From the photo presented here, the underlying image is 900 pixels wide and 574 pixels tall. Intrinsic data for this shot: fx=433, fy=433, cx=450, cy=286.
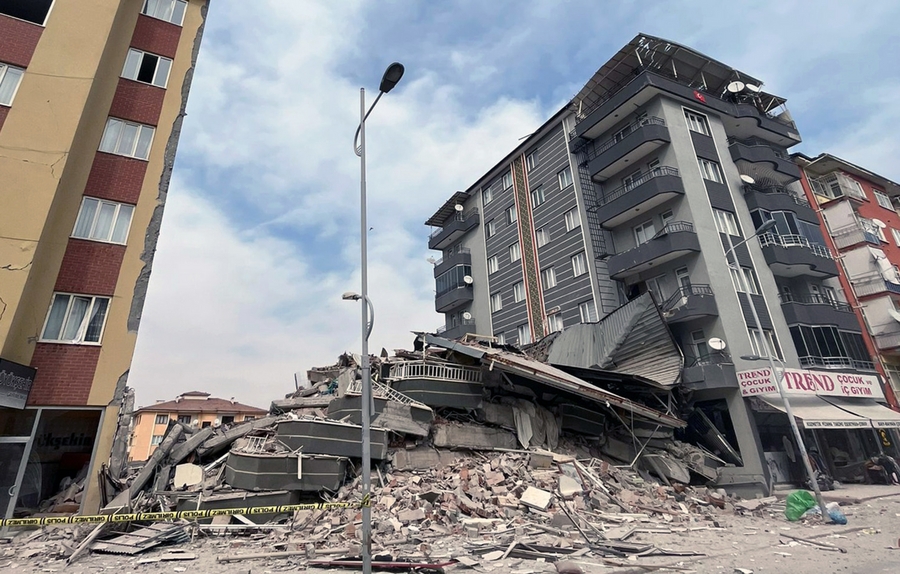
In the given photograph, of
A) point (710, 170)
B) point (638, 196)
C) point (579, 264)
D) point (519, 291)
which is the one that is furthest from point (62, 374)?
point (710, 170)

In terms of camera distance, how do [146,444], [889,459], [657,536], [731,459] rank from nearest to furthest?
[657,536] → [731,459] → [889,459] → [146,444]

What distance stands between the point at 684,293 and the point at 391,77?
64.5ft

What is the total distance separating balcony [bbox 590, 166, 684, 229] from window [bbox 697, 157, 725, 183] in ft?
7.90

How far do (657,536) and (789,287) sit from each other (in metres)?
22.9

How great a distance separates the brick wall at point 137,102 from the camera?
51.8ft

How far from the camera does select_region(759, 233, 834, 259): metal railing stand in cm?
2511

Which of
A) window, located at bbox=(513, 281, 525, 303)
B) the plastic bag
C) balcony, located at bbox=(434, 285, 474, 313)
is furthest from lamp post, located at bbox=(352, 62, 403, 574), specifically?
balcony, located at bbox=(434, 285, 474, 313)

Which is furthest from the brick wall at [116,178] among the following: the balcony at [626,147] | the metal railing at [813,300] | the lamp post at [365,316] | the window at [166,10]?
the metal railing at [813,300]

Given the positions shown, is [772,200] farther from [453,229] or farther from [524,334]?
[453,229]

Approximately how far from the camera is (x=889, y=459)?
69.9 feet

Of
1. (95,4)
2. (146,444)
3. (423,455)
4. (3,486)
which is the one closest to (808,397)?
(423,455)

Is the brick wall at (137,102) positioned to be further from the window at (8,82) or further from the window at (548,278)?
the window at (548,278)

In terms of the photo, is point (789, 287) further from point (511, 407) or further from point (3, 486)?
point (3, 486)

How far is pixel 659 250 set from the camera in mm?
23250
